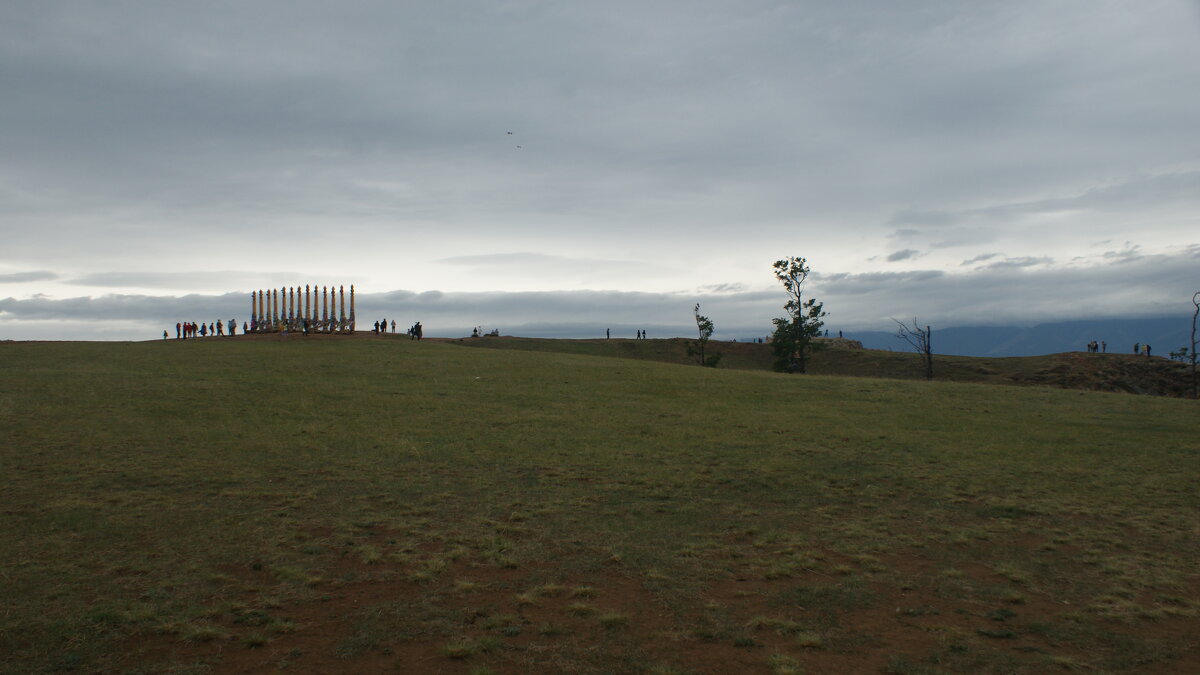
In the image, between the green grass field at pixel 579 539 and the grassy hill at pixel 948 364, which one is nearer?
the green grass field at pixel 579 539

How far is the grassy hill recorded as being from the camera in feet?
208

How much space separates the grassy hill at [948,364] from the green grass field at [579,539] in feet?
144

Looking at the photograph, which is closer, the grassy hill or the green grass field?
the green grass field

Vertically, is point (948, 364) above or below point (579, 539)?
above

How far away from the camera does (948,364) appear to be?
72.8 meters

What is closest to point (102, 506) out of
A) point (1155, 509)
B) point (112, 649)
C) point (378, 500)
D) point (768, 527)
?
point (378, 500)

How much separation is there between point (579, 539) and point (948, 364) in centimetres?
7044

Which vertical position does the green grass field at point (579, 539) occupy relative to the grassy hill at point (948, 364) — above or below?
below

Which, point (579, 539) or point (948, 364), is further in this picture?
point (948, 364)

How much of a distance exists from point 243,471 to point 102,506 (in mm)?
3367

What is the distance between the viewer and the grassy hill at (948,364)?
6325 centimetres

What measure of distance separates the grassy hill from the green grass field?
43748 millimetres

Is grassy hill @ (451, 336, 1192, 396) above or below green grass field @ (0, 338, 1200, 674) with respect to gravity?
above

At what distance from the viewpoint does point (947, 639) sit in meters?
8.45
